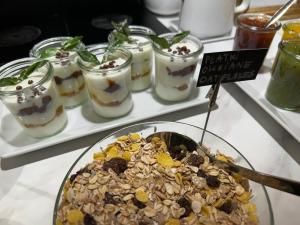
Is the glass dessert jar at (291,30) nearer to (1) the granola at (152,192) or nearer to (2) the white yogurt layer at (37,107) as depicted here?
(1) the granola at (152,192)

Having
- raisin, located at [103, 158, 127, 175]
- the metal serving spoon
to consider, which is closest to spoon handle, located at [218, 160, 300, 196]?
the metal serving spoon

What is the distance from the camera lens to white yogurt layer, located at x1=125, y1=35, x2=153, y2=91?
2.99 ft

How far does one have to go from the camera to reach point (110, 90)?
81 cm

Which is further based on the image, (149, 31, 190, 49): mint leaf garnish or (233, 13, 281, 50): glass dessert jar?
(233, 13, 281, 50): glass dessert jar

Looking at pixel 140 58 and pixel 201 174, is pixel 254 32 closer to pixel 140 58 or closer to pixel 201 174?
pixel 140 58

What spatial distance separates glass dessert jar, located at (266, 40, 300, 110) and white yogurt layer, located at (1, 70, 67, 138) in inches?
25.8

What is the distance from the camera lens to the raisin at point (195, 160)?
0.64m

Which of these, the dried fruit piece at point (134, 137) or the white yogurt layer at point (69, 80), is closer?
the dried fruit piece at point (134, 137)

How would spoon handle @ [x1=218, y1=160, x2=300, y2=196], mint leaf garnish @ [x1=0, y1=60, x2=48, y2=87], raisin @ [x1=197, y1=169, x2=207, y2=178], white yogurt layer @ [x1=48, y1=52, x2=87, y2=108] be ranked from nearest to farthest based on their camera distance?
spoon handle @ [x1=218, y1=160, x2=300, y2=196] < raisin @ [x1=197, y1=169, x2=207, y2=178] < mint leaf garnish @ [x1=0, y1=60, x2=48, y2=87] < white yogurt layer @ [x1=48, y1=52, x2=87, y2=108]

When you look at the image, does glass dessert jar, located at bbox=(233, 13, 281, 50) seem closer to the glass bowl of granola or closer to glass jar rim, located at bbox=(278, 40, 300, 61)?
glass jar rim, located at bbox=(278, 40, 300, 61)

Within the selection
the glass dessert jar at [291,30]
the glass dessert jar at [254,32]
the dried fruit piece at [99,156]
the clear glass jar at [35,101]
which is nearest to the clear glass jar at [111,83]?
the clear glass jar at [35,101]

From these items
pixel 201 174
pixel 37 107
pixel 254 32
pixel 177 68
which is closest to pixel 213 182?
pixel 201 174

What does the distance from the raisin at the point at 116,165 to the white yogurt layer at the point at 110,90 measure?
0.79 ft

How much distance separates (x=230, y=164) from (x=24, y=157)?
55 centimetres
